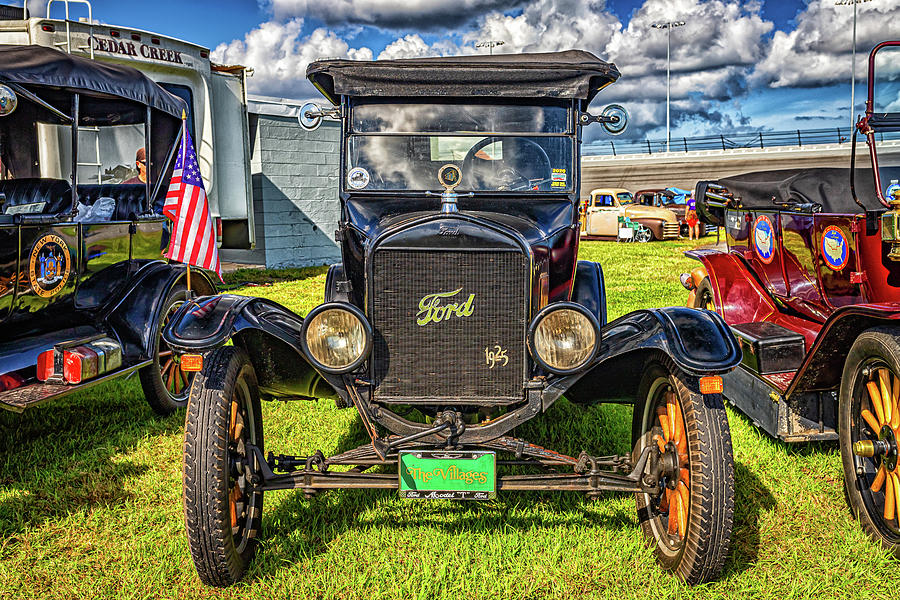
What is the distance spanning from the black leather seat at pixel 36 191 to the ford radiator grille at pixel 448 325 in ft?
12.2

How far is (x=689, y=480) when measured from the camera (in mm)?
3156

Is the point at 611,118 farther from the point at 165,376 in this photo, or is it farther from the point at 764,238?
Answer: the point at 165,376

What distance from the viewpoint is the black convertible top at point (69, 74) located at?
498cm

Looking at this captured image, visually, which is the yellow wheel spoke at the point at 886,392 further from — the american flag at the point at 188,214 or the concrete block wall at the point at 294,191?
the concrete block wall at the point at 294,191

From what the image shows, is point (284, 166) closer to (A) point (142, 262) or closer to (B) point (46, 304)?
(A) point (142, 262)

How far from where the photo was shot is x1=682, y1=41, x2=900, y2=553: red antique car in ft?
11.5

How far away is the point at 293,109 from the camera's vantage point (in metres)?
12.7

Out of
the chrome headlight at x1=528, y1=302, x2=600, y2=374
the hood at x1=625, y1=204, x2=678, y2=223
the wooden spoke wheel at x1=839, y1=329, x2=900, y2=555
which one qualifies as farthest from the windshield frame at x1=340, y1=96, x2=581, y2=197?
the hood at x1=625, y1=204, x2=678, y2=223

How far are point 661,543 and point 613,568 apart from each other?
244 mm

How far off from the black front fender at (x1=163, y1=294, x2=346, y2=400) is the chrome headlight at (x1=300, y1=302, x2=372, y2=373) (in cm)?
11

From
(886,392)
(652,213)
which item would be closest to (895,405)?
(886,392)

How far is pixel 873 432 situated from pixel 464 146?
2.46 m

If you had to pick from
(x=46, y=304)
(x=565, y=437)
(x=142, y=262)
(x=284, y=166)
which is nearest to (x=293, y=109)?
(x=284, y=166)

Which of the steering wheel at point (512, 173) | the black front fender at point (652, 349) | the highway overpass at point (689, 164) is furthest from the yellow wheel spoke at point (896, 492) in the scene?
the highway overpass at point (689, 164)
